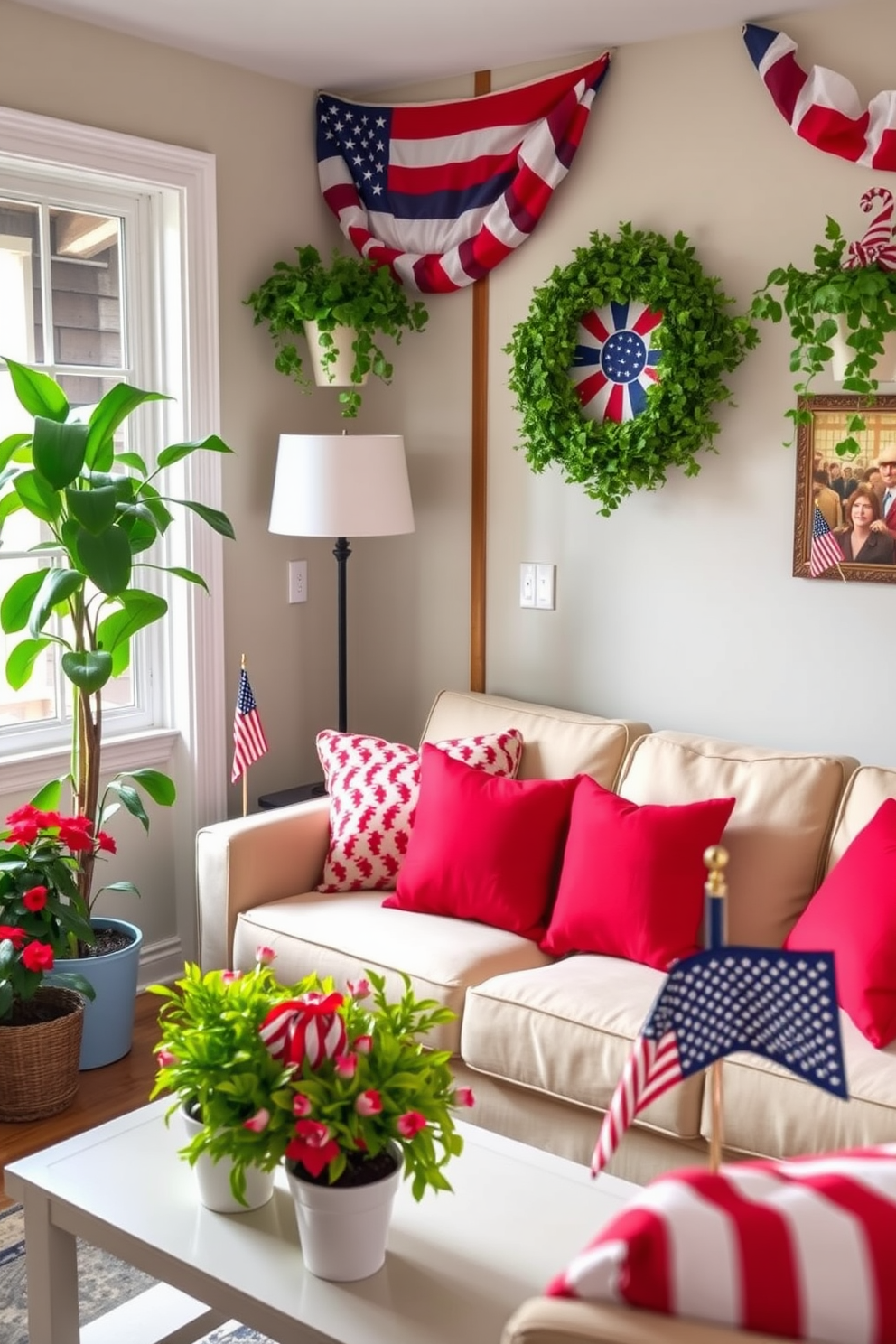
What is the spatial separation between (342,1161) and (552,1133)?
1033mm

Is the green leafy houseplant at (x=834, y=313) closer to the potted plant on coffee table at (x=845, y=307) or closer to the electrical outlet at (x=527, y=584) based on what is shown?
the potted plant on coffee table at (x=845, y=307)

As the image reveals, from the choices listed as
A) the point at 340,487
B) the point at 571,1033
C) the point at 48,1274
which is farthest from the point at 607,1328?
the point at 340,487

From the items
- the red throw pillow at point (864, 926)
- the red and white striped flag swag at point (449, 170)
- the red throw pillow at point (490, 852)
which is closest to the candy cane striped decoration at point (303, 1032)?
the red throw pillow at point (864, 926)

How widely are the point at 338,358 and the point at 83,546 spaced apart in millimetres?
1156

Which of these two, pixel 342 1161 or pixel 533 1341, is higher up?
pixel 533 1341

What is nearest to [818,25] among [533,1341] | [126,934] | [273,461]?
[273,461]

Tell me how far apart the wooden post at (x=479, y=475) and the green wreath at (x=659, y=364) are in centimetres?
19

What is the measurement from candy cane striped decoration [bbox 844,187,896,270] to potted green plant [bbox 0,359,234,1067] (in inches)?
59.7

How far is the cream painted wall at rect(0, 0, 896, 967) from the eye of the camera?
10.8 ft

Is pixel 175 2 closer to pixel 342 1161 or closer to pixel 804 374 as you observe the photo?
pixel 804 374

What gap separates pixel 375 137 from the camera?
3.91 m

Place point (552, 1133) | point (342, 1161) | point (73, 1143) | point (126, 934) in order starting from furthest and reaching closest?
point (126, 934), point (552, 1133), point (73, 1143), point (342, 1161)

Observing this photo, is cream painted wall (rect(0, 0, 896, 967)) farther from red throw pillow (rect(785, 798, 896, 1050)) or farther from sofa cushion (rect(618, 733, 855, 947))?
red throw pillow (rect(785, 798, 896, 1050))

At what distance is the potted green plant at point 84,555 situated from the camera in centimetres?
300
